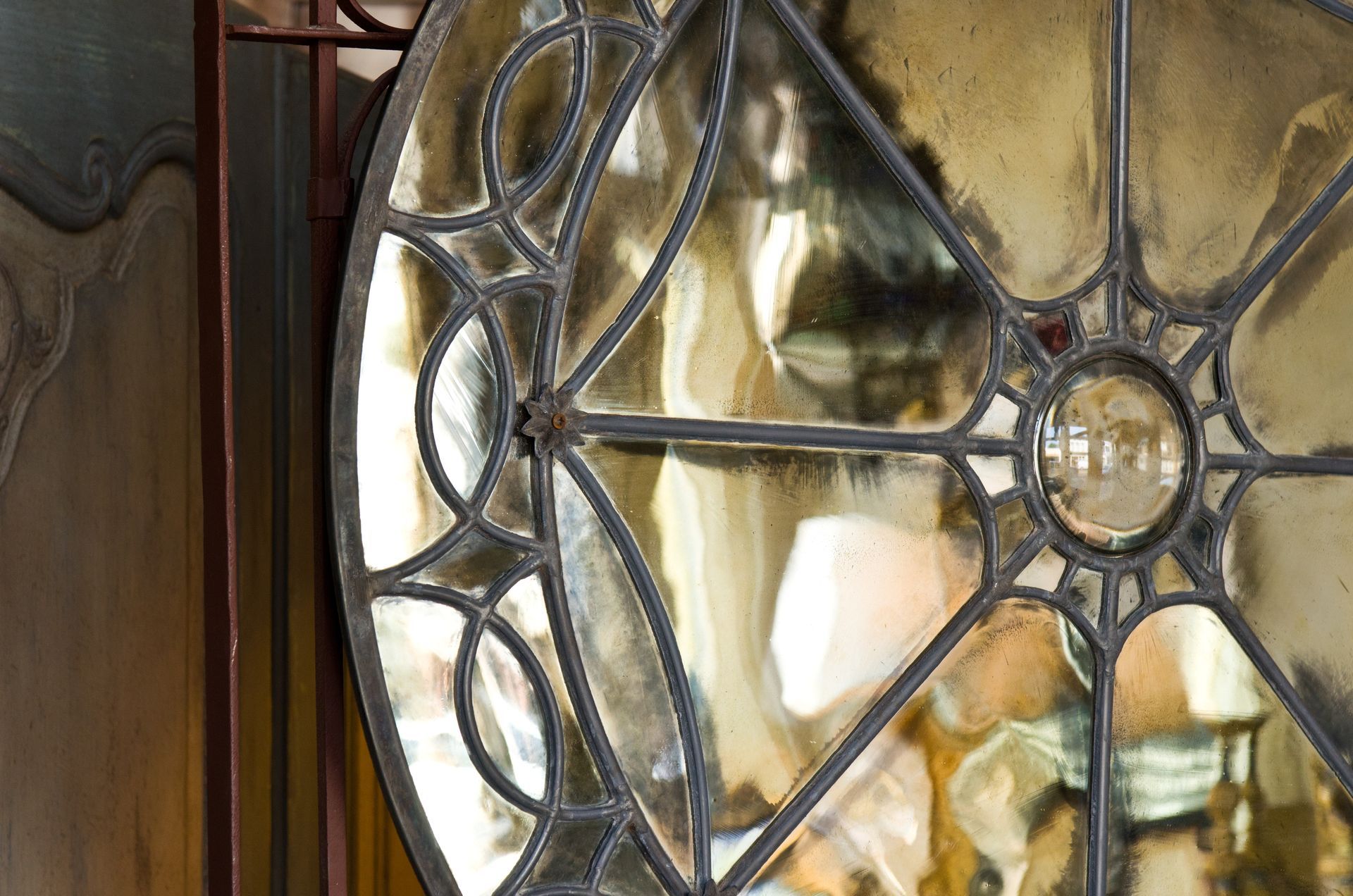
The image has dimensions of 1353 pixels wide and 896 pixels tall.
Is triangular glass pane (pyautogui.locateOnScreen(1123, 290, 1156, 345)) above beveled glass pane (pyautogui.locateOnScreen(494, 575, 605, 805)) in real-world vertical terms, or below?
above

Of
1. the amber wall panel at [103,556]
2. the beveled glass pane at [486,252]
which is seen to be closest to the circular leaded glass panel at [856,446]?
the beveled glass pane at [486,252]

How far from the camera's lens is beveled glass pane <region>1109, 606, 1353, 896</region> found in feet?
3.08

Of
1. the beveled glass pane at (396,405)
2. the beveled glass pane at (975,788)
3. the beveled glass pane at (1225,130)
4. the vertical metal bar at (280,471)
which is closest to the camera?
the beveled glass pane at (396,405)

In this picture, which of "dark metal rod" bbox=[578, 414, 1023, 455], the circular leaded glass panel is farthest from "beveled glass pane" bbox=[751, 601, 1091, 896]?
"dark metal rod" bbox=[578, 414, 1023, 455]

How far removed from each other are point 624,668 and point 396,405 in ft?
0.70

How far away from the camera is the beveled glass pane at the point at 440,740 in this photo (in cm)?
72

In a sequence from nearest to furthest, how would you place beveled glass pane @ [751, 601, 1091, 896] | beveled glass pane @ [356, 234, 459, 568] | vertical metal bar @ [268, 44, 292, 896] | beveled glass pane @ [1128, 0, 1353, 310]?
beveled glass pane @ [356, 234, 459, 568] < beveled glass pane @ [751, 601, 1091, 896] < beveled glass pane @ [1128, 0, 1353, 310] < vertical metal bar @ [268, 44, 292, 896]

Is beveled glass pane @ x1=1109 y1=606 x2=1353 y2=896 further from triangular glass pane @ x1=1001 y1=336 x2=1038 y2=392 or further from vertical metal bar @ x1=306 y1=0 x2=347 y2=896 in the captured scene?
vertical metal bar @ x1=306 y1=0 x2=347 y2=896

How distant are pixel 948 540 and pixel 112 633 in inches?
24.1

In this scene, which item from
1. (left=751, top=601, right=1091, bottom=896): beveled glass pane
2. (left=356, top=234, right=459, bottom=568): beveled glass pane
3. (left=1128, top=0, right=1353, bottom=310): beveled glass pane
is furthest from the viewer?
(left=1128, top=0, right=1353, bottom=310): beveled glass pane

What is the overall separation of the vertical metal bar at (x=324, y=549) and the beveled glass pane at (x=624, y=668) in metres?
0.14

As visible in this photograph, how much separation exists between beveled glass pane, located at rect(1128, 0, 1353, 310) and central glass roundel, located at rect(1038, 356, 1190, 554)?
9cm

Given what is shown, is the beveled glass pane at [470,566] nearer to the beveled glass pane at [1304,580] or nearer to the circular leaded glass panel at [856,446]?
the circular leaded glass panel at [856,446]

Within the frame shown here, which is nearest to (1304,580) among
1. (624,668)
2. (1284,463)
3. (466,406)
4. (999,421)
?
(1284,463)
